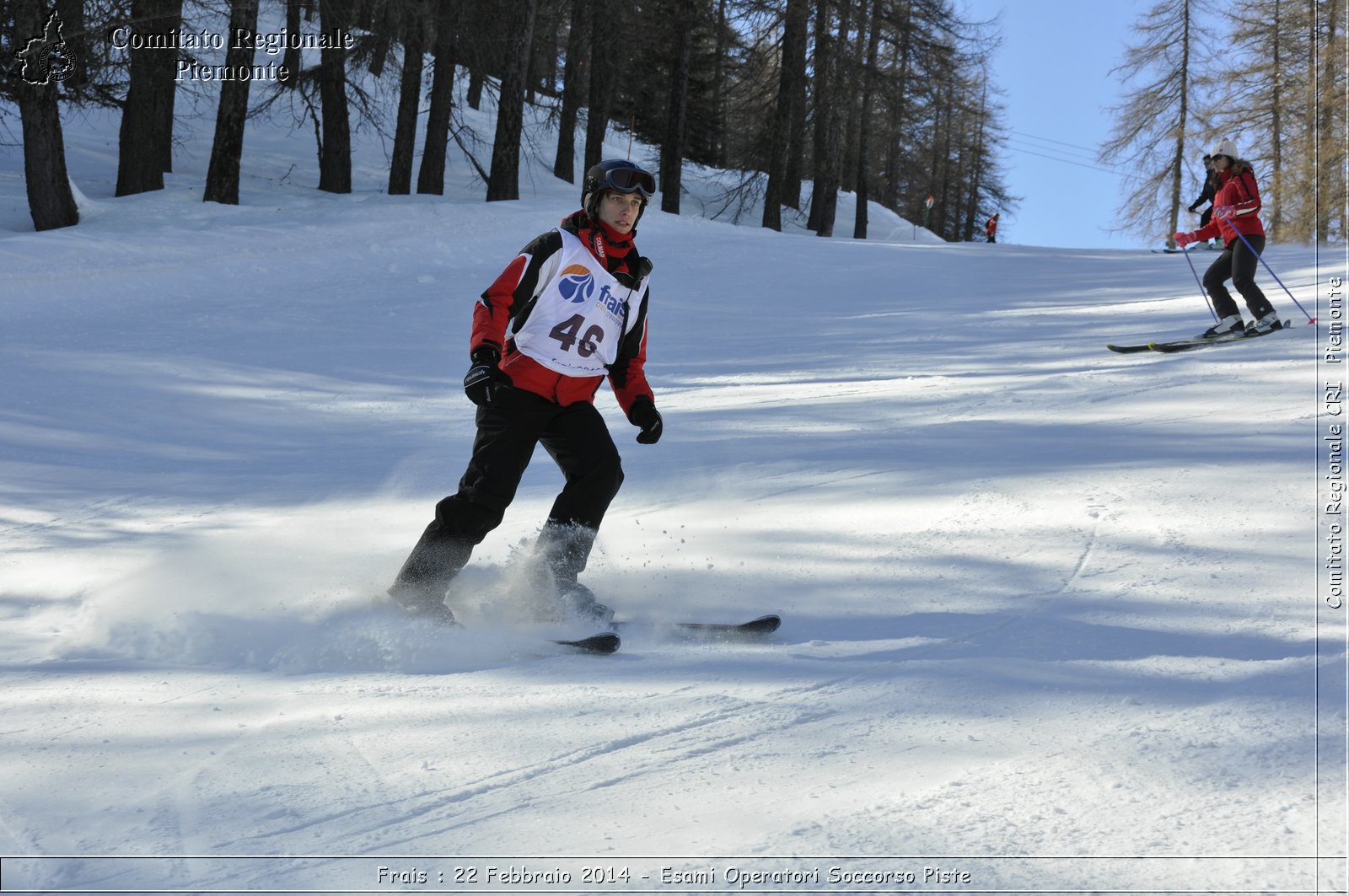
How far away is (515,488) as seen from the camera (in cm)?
411

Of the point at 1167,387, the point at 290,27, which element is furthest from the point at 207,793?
the point at 290,27

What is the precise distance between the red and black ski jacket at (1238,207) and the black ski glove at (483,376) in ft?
26.2

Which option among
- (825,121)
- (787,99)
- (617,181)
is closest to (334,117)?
(787,99)

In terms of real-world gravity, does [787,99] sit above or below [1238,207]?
above

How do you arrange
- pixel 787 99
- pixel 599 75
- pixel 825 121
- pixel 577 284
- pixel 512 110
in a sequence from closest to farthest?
pixel 577 284, pixel 512 110, pixel 599 75, pixel 787 99, pixel 825 121

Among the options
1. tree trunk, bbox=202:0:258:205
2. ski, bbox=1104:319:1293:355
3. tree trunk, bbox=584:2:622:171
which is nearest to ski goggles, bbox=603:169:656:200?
ski, bbox=1104:319:1293:355

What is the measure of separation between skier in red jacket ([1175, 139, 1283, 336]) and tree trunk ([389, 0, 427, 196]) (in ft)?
41.4

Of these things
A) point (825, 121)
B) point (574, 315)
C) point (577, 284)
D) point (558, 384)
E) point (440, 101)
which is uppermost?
point (825, 121)

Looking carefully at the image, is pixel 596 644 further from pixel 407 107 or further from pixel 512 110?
pixel 407 107

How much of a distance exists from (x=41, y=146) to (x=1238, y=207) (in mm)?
14242

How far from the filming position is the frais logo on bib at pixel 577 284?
4074mm

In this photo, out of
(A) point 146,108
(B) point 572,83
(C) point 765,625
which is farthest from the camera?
(B) point 572,83

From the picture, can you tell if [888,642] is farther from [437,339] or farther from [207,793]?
[437,339]

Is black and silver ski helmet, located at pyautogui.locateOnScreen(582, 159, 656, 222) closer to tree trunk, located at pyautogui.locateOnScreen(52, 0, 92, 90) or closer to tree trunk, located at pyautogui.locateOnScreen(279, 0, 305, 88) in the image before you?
tree trunk, located at pyautogui.locateOnScreen(52, 0, 92, 90)
